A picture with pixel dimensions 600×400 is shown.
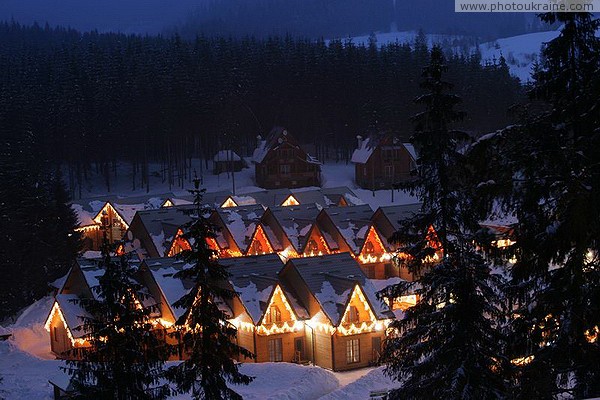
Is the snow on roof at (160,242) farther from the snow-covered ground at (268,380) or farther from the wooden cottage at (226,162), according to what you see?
the wooden cottage at (226,162)

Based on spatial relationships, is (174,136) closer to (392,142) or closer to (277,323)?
(392,142)

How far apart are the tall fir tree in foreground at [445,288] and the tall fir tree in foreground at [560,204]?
3.85 metres

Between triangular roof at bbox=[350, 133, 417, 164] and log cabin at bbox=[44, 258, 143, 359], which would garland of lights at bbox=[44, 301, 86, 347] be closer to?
log cabin at bbox=[44, 258, 143, 359]

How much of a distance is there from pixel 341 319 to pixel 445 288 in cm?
1977

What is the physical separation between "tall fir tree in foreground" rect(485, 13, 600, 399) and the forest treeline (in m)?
73.0

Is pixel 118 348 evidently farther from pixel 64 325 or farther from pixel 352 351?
pixel 64 325

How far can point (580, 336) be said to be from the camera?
12859 millimetres

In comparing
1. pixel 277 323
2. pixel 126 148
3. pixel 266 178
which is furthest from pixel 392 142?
pixel 277 323

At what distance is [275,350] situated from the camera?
3844 centimetres

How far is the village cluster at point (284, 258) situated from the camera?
38344 millimetres

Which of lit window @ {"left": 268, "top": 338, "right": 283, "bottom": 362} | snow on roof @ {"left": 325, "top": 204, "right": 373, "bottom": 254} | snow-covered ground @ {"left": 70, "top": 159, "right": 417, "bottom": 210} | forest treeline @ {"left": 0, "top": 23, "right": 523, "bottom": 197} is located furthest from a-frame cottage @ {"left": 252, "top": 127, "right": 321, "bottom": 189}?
lit window @ {"left": 268, "top": 338, "right": 283, "bottom": 362}

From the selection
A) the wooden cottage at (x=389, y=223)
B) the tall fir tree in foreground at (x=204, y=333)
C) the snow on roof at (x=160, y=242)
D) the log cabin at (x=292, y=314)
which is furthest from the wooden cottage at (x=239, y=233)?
the tall fir tree in foreground at (x=204, y=333)

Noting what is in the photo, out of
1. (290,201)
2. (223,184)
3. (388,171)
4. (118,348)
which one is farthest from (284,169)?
(118,348)

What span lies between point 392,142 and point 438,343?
67.6 m
